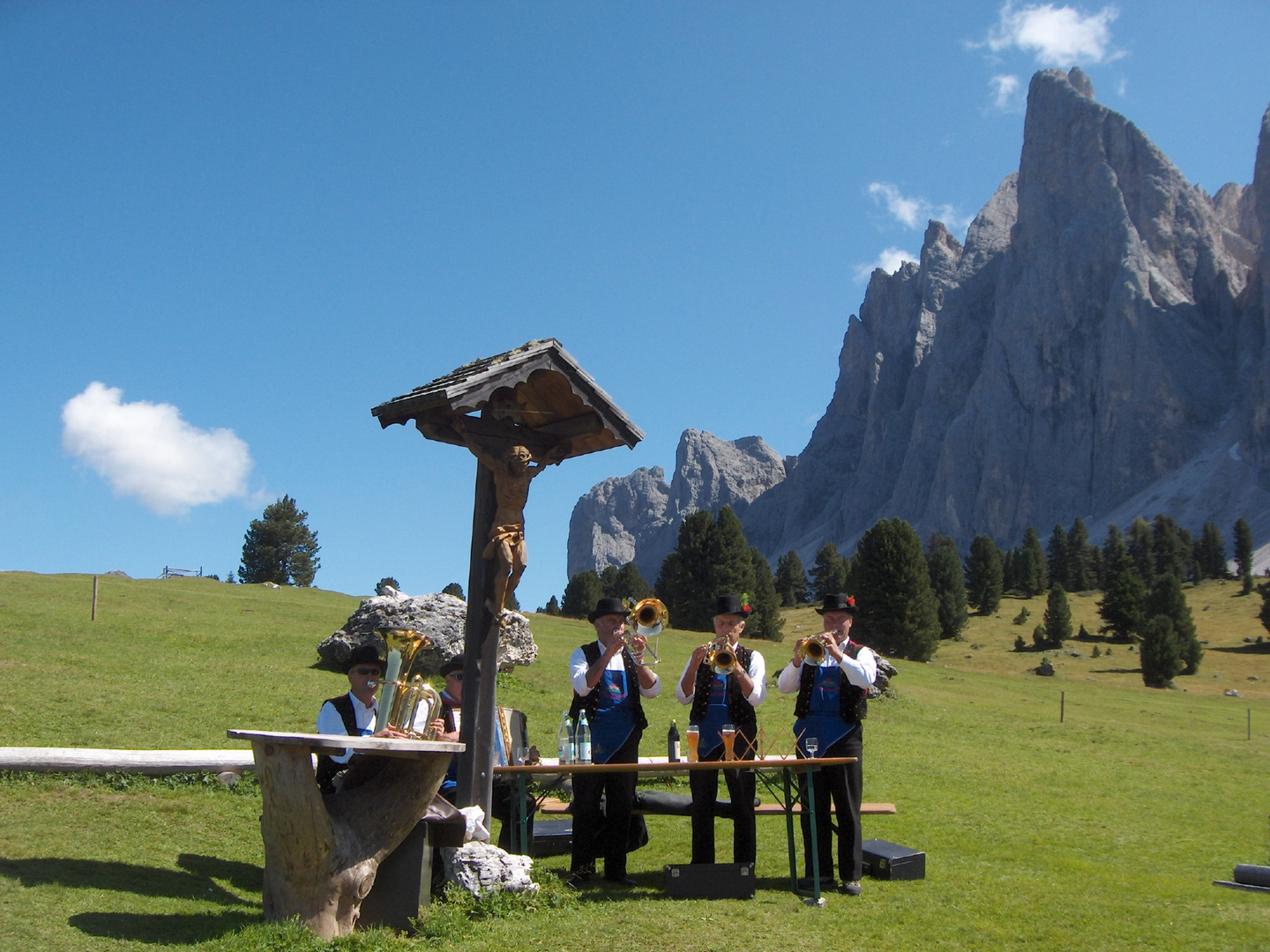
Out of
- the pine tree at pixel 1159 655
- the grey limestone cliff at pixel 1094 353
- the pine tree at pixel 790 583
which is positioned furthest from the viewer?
the grey limestone cliff at pixel 1094 353

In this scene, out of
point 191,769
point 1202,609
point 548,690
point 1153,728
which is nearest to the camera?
point 191,769

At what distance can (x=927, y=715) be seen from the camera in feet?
78.9

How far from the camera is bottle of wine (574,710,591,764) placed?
8000 millimetres

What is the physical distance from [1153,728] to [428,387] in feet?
87.5

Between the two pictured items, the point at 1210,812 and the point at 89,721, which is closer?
the point at 89,721

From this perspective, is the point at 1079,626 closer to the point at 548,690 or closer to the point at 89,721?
the point at 548,690

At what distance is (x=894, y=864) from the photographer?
27.2 ft

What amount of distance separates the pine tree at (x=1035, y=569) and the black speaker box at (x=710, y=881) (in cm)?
8874

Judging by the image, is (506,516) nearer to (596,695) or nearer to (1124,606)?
(596,695)

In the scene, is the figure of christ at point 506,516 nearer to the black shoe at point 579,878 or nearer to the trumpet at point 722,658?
the trumpet at point 722,658

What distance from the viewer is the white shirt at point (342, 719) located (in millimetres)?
7148

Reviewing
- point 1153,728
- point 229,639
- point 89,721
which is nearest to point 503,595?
point 89,721

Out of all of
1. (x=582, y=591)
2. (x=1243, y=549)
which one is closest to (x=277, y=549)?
(x=582, y=591)

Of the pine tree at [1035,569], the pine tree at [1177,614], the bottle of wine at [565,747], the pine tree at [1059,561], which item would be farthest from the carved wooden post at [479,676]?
the pine tree at [1059,561]
